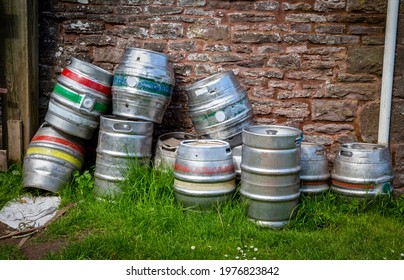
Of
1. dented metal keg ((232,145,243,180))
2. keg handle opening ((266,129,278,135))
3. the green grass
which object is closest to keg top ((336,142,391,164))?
the green grass

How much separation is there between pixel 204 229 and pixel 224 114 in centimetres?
112

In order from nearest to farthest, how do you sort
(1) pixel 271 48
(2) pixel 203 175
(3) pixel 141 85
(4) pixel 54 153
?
(2) pixel 203 175 < (3) pixel 141 85 < (4) pixel 54 153 < (1) pixel 271 48

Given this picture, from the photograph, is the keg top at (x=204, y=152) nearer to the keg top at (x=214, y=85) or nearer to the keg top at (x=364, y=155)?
the keg top at (x=214, y=85)

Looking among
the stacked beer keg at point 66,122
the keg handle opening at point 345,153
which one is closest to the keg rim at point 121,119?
the stacked beer keg at point 66,122

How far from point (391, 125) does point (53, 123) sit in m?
3.18

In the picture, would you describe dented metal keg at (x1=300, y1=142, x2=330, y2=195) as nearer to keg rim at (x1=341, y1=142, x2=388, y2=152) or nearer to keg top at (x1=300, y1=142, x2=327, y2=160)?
keg top at (x1=300, y1=142, x2=327, y2=160)

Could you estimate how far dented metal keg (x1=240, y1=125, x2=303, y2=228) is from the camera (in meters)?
3.78

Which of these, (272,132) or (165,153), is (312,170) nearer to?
(272,132)

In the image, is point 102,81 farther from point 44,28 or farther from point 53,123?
point 44,28

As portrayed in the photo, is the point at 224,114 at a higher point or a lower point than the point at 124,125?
higher

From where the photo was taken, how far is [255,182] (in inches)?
152

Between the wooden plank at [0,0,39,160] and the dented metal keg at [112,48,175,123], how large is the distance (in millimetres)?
1094

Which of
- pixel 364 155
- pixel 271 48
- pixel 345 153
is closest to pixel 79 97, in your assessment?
pixel 271 48

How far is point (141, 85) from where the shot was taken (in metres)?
4.29
